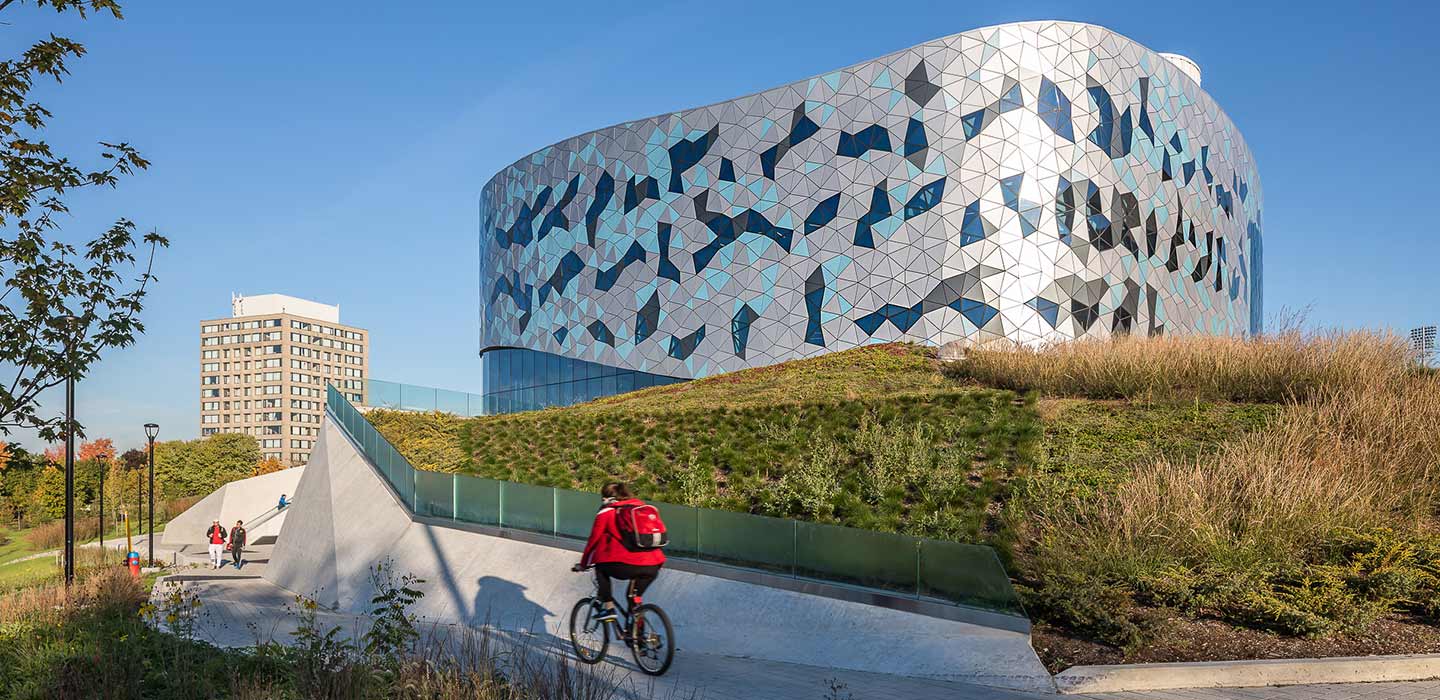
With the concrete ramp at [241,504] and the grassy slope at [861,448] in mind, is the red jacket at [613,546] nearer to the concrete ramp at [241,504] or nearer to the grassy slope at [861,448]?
the grassy slope at [861,448]

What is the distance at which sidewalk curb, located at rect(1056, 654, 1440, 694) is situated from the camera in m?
7.95

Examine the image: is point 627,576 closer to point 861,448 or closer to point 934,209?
point 861,448

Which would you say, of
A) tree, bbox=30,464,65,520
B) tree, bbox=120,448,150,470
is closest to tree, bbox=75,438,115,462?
tree, bbox=120,448,150,470

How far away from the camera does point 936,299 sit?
3344 centimetres

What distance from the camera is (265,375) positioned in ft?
491

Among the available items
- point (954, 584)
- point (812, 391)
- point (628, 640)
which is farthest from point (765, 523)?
point (812, 391)

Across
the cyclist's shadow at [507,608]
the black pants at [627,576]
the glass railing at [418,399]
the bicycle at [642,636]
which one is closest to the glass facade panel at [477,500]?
the cyclist's shadow at [507,608]

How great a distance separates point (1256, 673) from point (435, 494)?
42.4 ft

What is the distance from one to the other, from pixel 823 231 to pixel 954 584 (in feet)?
88.7

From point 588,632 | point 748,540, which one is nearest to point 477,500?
point 748,540

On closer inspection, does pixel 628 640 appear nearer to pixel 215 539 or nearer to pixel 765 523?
pixel 765 523

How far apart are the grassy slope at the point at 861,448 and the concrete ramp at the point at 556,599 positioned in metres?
2.80

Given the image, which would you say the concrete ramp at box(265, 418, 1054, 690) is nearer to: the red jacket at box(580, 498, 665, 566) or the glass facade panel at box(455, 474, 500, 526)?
the glass facade panel at box(455, 474, 500, 526)

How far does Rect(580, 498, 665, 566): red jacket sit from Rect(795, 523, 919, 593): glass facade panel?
8.77 ft
